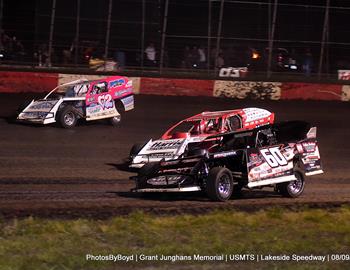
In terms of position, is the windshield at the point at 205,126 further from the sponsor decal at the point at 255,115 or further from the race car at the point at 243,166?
the race car at the point at 243,166

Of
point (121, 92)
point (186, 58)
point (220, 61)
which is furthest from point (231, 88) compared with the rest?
point (121, 92)

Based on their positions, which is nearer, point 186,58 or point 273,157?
point 273,157

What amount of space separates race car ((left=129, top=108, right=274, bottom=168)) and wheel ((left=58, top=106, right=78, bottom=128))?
4.77 m

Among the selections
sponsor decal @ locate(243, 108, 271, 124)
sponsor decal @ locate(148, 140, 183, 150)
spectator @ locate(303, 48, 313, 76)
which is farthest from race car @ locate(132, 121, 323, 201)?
spectator @ locate(303, 48, 313, 76)

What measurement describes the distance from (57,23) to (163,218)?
58.1 feet

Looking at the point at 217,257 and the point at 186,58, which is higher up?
the point at 186,58

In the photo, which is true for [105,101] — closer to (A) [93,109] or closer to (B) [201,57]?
(A) [93,109]

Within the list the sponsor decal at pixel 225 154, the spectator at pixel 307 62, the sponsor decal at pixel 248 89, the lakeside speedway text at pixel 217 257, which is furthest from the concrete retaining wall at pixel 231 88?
the lakeside speedway text at pixel 217 257

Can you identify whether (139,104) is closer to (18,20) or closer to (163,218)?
(18,20)

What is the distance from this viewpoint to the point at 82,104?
811 inches

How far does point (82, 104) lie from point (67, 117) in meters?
0.64

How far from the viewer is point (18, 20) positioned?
26.3m

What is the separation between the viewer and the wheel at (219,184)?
1166cm

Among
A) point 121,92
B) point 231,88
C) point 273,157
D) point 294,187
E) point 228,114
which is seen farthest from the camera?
point 231,88
